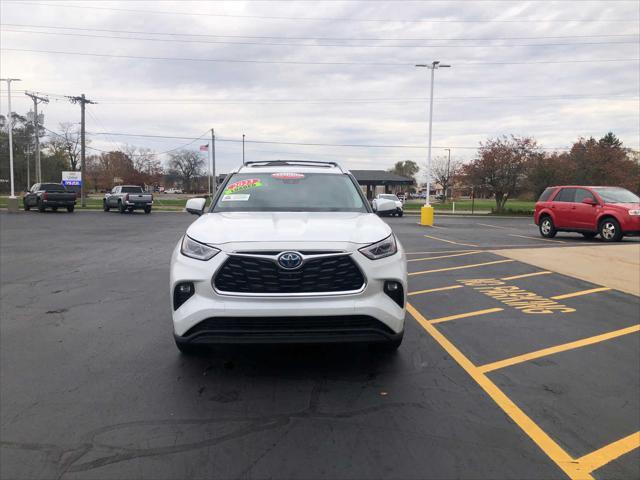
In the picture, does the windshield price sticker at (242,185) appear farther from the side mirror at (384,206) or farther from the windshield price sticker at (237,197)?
the side mirror at (384,206)

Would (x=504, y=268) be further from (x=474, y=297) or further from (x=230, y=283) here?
(x=230, y=283)

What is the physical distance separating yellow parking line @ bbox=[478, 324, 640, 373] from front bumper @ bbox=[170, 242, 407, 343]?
1.18m

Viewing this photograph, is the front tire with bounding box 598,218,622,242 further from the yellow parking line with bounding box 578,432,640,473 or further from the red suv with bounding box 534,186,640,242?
the yellow parking line with bounding box 578,432,640,473

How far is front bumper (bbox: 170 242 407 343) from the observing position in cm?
368

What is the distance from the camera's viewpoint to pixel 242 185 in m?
5.60

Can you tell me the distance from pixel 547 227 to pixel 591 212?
6.11 ft

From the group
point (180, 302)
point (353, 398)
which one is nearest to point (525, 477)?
point (353, 398)

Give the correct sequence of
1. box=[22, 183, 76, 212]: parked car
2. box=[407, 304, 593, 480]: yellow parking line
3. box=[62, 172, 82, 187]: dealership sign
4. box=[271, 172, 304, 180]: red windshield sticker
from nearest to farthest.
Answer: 1. box=[407, 304, 593, 480]: yellow parking line
2. box=[271, 172, 304, 180]: red windshield sticker
3. box=[22, 183, 76, 212]: parked car
4. box=[62, 172, 82, 187]: dealership sign

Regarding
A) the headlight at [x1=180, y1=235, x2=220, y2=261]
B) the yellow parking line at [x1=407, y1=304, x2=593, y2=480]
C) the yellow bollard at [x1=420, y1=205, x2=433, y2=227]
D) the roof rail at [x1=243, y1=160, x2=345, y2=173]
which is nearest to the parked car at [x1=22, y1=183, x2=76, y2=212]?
the yellow bollard at [x1=420, y1=205, x2=433, y2=227]

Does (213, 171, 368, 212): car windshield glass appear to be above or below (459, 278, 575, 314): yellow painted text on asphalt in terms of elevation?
above

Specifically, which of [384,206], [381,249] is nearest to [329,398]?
[381,249]

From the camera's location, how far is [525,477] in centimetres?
272

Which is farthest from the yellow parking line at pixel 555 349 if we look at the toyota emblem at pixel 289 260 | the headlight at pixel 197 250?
the headlight at pixel 197 250

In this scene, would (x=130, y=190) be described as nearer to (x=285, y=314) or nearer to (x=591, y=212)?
(x=591, y=212)
